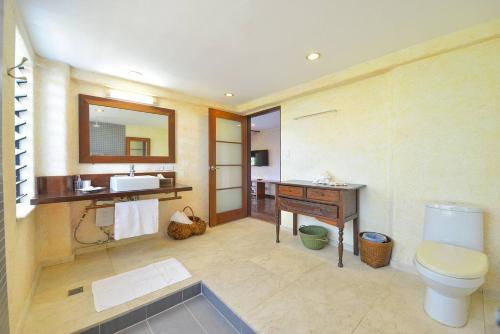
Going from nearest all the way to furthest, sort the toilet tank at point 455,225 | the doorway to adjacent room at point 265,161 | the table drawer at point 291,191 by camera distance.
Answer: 1. the toilet tank at point 455,225
2. the table drawer at point 291,191
3. the doorway to adjacent room at point 265,161

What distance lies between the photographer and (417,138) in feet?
6.43

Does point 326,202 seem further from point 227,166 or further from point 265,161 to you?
point 265,161

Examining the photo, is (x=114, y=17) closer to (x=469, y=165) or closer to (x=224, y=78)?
(x=224, y=78)

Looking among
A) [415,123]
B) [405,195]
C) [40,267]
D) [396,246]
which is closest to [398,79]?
[415,123]

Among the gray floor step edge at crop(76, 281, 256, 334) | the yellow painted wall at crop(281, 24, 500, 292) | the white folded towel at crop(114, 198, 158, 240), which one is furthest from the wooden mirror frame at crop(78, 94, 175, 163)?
the yellow painted wall at crop(281, 24, 500, 292)

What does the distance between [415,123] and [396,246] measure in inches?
49.8

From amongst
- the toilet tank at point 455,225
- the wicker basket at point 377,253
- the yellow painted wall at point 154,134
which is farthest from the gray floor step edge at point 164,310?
the yellow painted wall at point 154,134

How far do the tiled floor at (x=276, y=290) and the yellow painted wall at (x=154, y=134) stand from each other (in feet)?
4.40

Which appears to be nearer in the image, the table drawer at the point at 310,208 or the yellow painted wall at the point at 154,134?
the table drawer at the point at 310,208

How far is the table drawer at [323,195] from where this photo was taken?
2.16 metres

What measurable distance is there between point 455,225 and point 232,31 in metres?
2.44

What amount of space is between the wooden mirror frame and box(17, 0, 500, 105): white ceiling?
386mm

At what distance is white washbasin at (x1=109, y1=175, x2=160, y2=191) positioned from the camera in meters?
2.26

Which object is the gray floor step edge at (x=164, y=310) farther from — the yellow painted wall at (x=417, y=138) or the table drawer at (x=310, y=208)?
the yellow painted wall at (x=417, y=138)
